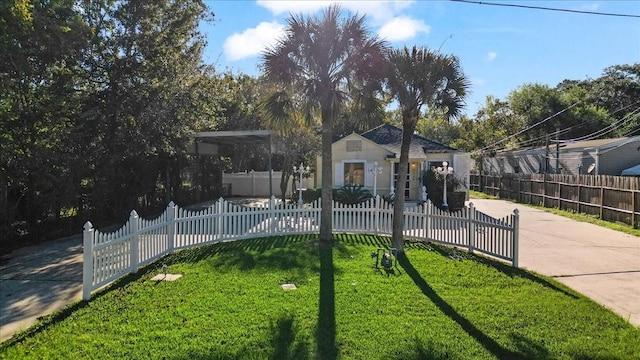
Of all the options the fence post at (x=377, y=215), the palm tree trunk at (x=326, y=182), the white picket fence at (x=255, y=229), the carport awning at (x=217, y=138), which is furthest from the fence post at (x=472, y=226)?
the carport awning at (x=217, y=138)

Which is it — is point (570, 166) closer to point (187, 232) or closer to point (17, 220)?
point (187, 232)

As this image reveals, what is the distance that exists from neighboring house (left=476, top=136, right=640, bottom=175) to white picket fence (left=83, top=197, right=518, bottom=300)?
16.4 metres

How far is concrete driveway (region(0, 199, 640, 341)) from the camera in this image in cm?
538

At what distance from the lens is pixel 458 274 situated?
691 centimetres

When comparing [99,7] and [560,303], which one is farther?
[99,7]

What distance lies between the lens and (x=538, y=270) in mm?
7422

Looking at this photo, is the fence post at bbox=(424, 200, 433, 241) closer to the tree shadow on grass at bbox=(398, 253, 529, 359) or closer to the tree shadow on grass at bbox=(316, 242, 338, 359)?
the tree shadow on grass at bbox=(398, 253, 529, 359)

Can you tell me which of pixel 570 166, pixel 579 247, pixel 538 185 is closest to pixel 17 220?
pixel 579 247

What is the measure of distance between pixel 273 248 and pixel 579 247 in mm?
7391

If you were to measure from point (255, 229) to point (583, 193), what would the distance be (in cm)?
1390

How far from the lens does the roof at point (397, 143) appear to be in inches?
738

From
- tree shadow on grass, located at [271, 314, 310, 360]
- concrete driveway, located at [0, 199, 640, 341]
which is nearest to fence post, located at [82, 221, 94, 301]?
concrete driveway, located at [0, 199, 640, 341]

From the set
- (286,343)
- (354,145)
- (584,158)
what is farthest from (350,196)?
(584,158)

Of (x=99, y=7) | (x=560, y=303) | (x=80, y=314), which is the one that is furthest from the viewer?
(x=99, y=7)
